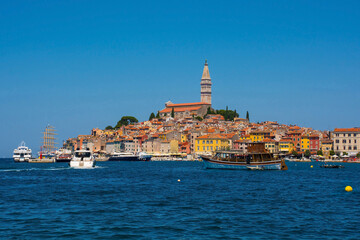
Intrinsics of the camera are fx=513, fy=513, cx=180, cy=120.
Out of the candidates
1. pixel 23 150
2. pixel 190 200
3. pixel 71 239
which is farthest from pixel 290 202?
pixel 23 150

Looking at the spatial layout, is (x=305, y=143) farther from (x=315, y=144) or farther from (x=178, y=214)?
(x=178, y=214)

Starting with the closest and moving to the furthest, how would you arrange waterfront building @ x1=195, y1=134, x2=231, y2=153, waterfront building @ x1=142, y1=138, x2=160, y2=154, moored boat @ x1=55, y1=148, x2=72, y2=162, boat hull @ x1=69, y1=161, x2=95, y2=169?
1. boat hull @ x1=69, y1=161, x2=95, y2=169
2. moored boat @ x1=55, y1=148, x2=72, y2=162
3. waterfront building @ x1=195, y1=134, x2=231, y2=153
4. waterfront building @ x1=142, y1=138, x2=160, y2=154

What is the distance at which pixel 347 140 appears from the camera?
135 metres

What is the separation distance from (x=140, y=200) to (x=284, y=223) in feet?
35.5

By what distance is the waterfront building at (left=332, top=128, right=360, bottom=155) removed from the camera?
134m

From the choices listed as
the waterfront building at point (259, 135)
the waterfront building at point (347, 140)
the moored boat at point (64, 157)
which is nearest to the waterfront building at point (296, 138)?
the waterfront building at point (259, 135)

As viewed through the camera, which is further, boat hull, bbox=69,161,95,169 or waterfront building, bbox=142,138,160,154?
waterfront building, bbox=142,138,160,154

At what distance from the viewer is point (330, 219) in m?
24.2

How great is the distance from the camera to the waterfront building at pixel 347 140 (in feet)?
439

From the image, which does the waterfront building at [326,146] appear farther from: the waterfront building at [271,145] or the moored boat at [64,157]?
the moored boat at [64,157]

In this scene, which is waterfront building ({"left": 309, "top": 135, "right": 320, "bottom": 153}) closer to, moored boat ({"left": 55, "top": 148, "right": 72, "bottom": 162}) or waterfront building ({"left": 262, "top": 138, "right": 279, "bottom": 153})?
waterfront building ({"left": 262, "top": 138, "right": 279, "bottom": 153})

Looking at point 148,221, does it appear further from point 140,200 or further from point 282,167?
point 282,167

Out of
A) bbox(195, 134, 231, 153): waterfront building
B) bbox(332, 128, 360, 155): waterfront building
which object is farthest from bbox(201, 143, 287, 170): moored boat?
bbox(195, 134, 231, 153): waterfront building

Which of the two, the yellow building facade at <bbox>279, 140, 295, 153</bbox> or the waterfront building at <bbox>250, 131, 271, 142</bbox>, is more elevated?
the waterfront building at <bbox>250, 131, 271, 142</bbox>
